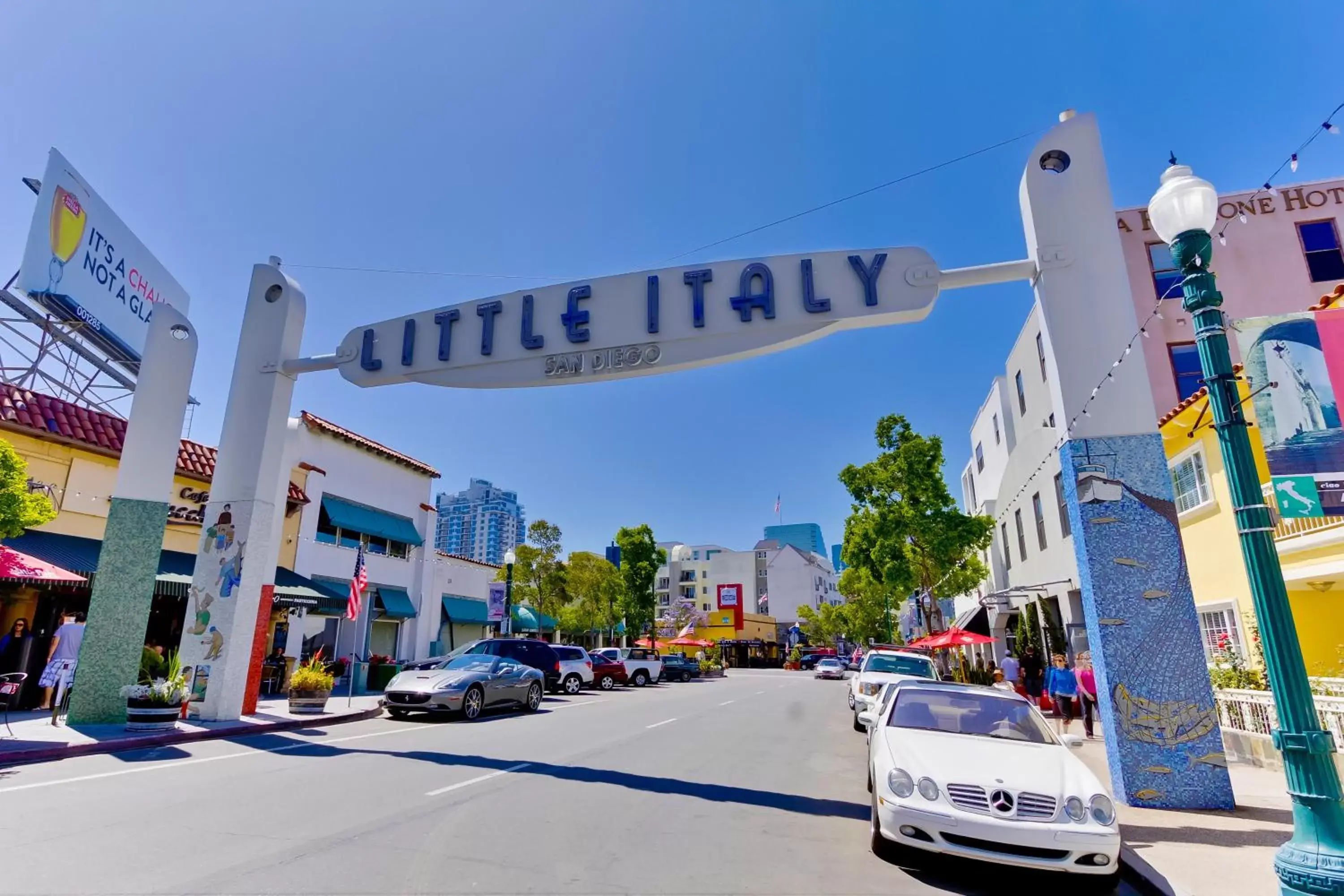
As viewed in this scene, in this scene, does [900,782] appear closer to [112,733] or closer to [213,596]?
[112,733]

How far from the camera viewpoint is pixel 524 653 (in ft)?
75.8

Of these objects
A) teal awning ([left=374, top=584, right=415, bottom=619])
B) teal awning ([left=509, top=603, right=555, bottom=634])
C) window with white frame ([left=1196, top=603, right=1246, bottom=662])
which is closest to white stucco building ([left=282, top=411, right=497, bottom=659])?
teal awning ([left=374, top=584, right=415, bottom=619])

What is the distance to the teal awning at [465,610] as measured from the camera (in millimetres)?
30719

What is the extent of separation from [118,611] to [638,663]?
963 inches

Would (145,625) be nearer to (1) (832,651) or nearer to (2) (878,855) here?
(2) (878,855)

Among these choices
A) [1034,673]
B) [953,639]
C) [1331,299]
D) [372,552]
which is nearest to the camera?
[1331,299]

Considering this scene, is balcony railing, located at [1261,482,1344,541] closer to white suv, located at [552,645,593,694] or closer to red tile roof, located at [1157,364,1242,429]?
red tile roof, located at [1157,364,1242,429]

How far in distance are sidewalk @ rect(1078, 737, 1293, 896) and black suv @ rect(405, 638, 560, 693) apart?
1667cm

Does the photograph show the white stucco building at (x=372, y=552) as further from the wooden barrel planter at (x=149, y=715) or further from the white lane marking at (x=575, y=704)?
the wooden barrel planter at (x=149, y=715)

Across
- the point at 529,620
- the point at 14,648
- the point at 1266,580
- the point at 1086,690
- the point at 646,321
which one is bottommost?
the point at 1086,690

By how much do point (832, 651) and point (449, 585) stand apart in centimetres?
5006

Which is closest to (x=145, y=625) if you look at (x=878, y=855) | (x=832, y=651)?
(x=878, y=855)

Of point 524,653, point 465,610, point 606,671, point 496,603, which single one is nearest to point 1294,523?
point 524,653

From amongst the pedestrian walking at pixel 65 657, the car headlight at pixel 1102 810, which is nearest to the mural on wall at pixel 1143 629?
the car headlight at pixel 1102 810
